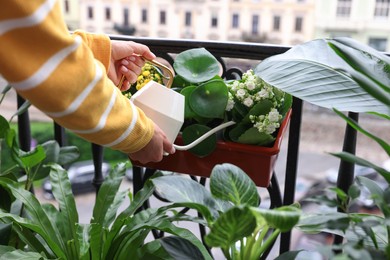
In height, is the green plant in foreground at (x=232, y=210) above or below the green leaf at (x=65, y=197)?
above

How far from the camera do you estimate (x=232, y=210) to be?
2.27ft

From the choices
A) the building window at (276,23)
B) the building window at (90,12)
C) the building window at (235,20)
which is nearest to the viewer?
the building window at (276,23)

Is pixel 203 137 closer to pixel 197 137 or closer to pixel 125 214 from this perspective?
pixel 197 137

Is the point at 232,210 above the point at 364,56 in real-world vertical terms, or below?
below

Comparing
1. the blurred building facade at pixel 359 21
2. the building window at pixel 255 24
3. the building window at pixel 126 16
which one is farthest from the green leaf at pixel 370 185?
the building window at pixel 126 16

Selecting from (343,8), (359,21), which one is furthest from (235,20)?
(359,21)

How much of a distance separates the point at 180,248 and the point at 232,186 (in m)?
0.14

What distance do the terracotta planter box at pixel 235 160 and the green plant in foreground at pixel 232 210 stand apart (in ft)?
0.33

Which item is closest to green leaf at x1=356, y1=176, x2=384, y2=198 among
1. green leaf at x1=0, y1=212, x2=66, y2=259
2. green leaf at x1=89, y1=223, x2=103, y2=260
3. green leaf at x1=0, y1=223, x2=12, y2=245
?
green leaf at x1=89, y1=223, x2=103, y2=260

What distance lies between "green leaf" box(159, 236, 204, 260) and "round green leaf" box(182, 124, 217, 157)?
18 centimetres

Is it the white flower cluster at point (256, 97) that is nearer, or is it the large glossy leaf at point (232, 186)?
the large glossy leaf at point (232, 186)

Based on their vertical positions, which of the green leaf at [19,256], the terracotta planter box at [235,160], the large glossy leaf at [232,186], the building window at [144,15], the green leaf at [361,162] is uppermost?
the green leaf at [361,162]

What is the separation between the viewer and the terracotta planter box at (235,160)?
951 mm

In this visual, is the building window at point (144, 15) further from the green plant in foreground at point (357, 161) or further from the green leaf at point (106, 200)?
the green plant in foreground at point (357, 161)
